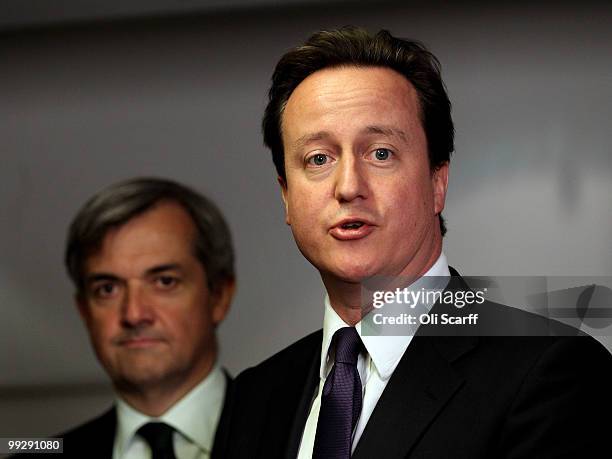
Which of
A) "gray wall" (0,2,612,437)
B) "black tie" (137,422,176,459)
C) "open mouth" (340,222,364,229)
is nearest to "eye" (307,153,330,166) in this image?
"open mouth" (340,222,364,229)

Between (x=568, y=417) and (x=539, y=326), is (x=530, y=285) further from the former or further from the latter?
(x=568, y=417)

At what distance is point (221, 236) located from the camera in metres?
2.56

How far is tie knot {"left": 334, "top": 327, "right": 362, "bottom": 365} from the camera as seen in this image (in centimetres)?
161

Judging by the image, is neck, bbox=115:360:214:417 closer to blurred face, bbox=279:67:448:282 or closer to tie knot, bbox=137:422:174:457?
tie knot, bbox=137:422:174:457

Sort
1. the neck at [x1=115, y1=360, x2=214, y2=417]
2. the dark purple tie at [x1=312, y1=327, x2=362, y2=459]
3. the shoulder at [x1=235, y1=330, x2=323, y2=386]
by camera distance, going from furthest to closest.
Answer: the neck at [x1=115, y1=360, x2=214, y2=417], the shoulder at [x1=235, y1=330, x2=323, y2=386], the dark purple tie at [x1=312, y1=327, x2=362, y2=459]

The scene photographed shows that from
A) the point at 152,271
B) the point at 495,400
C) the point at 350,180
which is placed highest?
the point at 152,271

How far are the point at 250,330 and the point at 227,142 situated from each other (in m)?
0.51

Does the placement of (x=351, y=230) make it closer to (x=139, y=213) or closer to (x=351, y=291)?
(x=351, y=291)

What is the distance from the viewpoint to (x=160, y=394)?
2.45 metres

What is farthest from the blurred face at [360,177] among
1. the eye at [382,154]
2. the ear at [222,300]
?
the ear at [222,300]

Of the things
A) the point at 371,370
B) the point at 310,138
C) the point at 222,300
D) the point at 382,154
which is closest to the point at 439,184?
the point at 382,154

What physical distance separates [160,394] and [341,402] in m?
0.98

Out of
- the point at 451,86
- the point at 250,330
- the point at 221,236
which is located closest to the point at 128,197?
the point at 221,236

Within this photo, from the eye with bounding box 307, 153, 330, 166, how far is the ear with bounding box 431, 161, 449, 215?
0.68 ft
